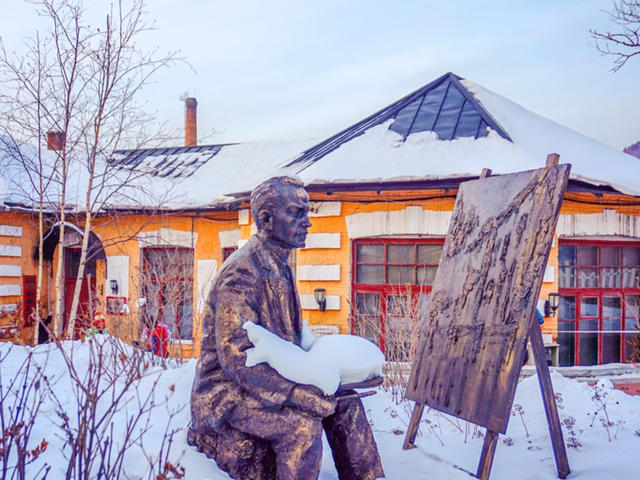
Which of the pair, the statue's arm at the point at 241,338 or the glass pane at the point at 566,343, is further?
the glass pane at the point at 566,343

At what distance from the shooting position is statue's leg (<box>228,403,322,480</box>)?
2455 mm

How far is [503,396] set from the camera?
3.00 m

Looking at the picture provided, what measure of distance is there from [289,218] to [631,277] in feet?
24.2

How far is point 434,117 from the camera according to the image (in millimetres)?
8320

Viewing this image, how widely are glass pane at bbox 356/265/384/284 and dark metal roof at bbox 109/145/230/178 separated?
205 inches

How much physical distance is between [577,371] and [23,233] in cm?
1017

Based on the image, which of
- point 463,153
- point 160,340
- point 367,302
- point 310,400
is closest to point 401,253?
point 367,302

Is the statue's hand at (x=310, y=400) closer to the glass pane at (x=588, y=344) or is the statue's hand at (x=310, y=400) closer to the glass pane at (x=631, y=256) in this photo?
the glass pane at (x=588, y=344)

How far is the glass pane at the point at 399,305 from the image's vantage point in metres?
6.00

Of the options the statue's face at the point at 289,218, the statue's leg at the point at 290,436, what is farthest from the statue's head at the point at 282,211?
the statue's leg at the point at 290,436

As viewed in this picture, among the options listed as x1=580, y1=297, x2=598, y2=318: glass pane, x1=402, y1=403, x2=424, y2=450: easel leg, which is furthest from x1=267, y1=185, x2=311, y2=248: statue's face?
x1=580, y1=297, x2=598, y2=318: glass pane

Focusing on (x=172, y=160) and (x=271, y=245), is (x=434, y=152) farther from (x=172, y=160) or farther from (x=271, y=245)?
(x=172, y=160)

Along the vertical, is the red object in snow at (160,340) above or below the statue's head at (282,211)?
below

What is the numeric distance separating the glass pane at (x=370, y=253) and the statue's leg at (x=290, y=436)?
5205 mm
